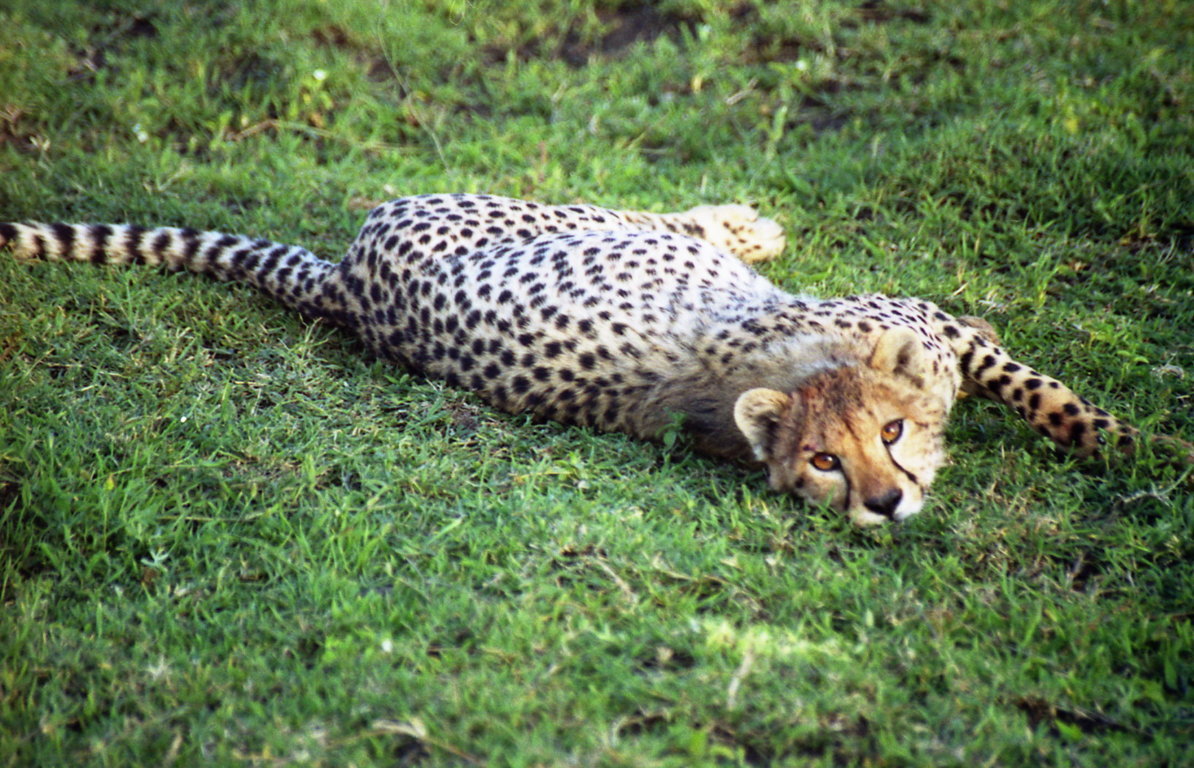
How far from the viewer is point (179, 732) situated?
270 cm

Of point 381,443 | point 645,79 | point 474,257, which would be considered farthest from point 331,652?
point 645,79

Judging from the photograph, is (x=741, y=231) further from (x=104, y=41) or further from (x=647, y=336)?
(x=104, y=41)

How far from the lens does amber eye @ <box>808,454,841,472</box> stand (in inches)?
137

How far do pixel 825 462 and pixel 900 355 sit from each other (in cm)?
48

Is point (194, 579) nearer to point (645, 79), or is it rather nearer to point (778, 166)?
point (778, 166)

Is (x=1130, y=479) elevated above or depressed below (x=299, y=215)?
above

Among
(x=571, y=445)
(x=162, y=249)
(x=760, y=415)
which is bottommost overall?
(x=162, y=249)

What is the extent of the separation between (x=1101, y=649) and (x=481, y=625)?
5.47 ft

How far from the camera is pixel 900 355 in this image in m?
3.65

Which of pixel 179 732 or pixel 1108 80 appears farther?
pixel 1108 80

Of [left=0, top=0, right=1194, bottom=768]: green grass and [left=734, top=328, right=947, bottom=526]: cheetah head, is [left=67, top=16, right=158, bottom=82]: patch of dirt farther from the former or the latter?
[left=734, top=328, right=947, bottom=526]: cheetah head

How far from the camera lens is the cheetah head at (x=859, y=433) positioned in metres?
3.39

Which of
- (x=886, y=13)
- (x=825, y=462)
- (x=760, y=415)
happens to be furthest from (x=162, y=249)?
(x=886, y=13)

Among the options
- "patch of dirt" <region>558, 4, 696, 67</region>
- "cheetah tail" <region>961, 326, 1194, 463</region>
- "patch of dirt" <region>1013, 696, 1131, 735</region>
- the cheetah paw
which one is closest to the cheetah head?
"cheetah tail" <region>961, 326, 1194, 463</region>
